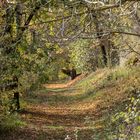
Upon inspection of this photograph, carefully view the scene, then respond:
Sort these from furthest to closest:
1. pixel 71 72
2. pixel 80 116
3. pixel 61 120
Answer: pixel 71 72 < pixel 80 116 < pixel 61 120

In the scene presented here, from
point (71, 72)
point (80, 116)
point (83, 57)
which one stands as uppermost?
point (83, 57)

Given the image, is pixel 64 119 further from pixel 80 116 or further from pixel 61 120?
pixel 80 116

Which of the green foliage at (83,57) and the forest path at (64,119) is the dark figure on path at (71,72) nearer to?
the green foliage at (83,57)

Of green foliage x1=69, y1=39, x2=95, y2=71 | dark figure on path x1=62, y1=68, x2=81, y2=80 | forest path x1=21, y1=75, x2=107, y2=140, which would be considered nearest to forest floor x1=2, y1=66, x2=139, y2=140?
forest path x1=21, y1=75, x2=107, y2=140

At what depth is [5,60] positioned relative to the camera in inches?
458

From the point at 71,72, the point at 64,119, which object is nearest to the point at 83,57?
the point at 64,119

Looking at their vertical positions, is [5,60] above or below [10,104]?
above

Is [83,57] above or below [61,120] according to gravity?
above

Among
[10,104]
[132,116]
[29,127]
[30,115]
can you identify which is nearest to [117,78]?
[30,115]

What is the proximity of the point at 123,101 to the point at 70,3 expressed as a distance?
12.4 m

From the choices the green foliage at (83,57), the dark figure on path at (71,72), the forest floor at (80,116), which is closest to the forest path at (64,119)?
the forest floor at (80,116)

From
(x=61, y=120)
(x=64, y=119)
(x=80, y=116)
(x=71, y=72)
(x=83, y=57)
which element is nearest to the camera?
(x=61, y=120)

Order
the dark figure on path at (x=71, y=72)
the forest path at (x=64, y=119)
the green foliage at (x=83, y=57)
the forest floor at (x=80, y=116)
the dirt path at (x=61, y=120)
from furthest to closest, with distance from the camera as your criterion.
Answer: the dark figure on path at (x=71, y=72)
the green foliage at (x=83, y=57)
the forest path at (x=64, y=119)
the dirt path at (x=61, y=120)
the forest floor at (x=80, y=116)

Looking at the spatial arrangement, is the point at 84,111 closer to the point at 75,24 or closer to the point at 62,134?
the point at 62,134
